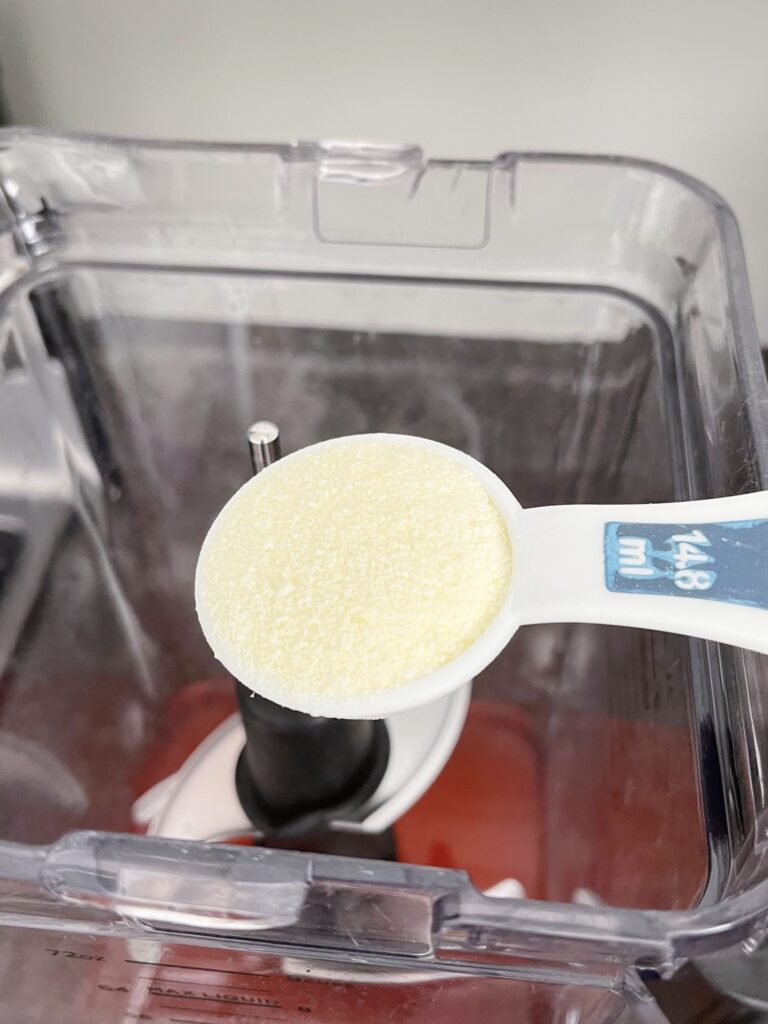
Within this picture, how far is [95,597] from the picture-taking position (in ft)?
1.66

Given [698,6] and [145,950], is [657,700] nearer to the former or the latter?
[145,950]

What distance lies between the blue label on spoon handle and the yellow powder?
42mm

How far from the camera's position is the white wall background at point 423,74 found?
453 millimetres

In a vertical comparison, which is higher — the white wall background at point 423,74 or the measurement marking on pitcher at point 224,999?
the white wall background at point 423,74

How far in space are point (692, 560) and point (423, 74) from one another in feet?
1.05

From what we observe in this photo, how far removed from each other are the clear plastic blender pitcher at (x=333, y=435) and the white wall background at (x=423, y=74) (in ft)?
0.26

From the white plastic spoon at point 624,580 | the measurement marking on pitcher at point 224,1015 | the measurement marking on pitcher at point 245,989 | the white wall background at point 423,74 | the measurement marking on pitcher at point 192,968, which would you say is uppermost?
the white wall background at point 423,74

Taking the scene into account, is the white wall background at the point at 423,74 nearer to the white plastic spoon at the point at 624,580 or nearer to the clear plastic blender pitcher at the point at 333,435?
the clear plastic blender pitcher at the point at 333,435

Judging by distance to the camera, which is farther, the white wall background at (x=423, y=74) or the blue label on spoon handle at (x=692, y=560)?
the white wall background at (x=423, y=74)

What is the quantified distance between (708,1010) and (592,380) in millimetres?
304

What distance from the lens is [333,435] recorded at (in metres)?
0.52

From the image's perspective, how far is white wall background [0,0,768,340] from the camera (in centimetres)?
45

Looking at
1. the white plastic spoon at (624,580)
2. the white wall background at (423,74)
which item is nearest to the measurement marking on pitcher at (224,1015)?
the white plastic spoon at (624,580)

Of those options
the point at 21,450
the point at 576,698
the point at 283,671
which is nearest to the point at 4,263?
the point at 21,450
